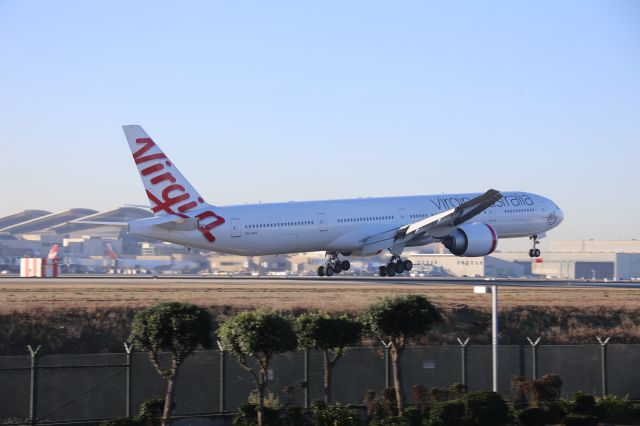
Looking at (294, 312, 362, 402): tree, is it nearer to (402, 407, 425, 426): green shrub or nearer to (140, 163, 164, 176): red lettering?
(402, 407, 425, 426): green shrub

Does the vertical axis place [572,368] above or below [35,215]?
below

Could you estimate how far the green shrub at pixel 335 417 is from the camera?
23984mm

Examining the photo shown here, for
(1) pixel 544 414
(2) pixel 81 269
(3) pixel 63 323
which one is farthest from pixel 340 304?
(2) pixel 81 269

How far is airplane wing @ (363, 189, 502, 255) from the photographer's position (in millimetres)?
58125

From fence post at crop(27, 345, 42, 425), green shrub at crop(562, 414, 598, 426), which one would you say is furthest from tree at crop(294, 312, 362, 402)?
fence post at crop(27, 345, 42, 425)

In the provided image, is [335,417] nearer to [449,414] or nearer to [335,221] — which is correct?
[449,414]

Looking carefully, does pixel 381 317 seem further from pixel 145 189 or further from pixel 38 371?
pixel 145 189

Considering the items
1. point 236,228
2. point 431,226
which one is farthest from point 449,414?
point 431,226

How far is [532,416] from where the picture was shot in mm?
25781

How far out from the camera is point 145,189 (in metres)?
53.2

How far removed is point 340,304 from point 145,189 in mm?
19287

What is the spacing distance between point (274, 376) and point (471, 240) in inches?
1329

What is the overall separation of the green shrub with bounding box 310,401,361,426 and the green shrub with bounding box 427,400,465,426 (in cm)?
207

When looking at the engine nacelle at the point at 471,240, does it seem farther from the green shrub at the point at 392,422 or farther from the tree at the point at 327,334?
the green shrub at the point at 392,422
